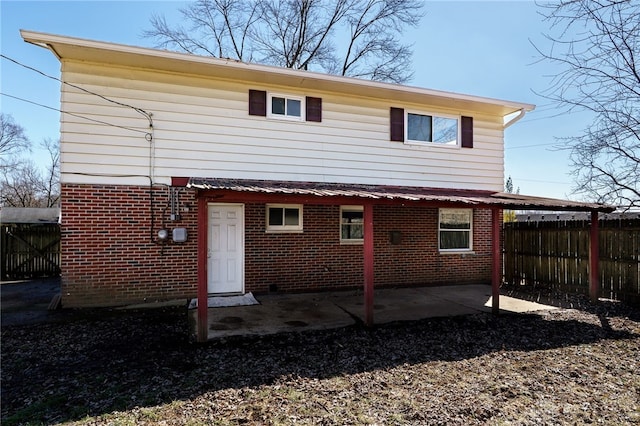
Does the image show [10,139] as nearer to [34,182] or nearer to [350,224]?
[34,182]

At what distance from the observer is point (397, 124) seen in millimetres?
9453

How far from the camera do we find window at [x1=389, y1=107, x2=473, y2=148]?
9453mm

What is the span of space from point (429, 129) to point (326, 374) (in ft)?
24.9

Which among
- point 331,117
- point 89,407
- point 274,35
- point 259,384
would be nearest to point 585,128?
point 331,117

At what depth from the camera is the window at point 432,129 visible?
31.9 ft

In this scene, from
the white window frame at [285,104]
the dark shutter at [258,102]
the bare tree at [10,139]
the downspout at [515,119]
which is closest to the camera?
the dark shutter at [258,102]

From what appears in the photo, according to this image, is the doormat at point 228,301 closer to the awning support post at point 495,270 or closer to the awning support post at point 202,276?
the awning support post at point 202,276

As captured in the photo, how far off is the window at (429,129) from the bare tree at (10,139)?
37.8 meters

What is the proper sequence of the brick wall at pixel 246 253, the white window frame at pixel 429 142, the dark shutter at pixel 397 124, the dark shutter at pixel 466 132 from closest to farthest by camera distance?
the brick wall at pixel 246 253, the dark shutter at pixel 397 124, the white window frame at pixel 429 142, the dark shutter at pixel 466 132

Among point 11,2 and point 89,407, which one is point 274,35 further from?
point 89,407

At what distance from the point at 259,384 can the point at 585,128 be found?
7.80m

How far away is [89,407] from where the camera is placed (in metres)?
3.43

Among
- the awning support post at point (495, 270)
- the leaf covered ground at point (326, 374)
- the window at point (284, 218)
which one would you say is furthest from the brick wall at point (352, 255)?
the awning support post at point (495, 270)

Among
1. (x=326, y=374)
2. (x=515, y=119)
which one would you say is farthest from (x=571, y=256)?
(x=326, y=374)
